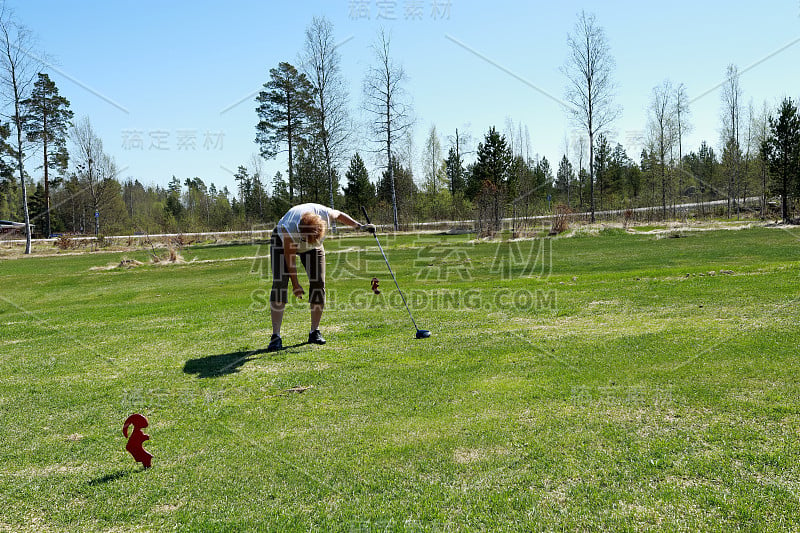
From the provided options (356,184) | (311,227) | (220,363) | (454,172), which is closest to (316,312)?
(311,227)

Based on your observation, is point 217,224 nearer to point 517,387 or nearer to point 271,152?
point 271,152

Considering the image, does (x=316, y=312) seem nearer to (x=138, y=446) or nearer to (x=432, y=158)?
(x=138, y=446)

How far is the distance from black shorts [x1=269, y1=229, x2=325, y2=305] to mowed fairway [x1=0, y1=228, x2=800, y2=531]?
744mm

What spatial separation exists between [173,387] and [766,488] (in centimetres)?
535

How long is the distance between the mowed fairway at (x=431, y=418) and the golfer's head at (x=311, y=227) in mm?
1523

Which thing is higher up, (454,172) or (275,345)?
(454,172)

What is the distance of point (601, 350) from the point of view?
6250 millimetres

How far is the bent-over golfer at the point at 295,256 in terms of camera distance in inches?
289

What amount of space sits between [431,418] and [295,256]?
12.3 feet

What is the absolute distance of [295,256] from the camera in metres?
7.58

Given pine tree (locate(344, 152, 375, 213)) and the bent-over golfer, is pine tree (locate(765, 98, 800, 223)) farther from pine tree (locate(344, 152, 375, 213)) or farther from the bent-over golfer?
the bent-over golfer

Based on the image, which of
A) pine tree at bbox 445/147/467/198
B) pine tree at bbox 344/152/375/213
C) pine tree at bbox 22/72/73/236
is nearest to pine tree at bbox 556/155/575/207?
pine tree at bbox 445/147/467/198

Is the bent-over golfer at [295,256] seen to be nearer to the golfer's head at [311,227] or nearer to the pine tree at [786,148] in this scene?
Result: the golfer's head at [311,227]

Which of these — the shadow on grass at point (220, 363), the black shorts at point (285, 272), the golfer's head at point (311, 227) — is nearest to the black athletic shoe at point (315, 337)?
the shadow on grass at point (220, 363)
